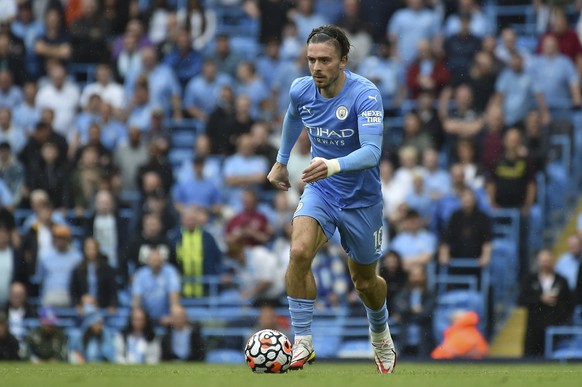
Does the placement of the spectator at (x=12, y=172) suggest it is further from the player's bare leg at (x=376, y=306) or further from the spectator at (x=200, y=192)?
the player's bare leg at (x=376, y=306)

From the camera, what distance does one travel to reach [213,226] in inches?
674

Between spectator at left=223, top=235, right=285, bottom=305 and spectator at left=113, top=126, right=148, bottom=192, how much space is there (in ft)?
7.73

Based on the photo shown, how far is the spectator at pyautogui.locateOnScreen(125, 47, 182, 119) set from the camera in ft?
63.1

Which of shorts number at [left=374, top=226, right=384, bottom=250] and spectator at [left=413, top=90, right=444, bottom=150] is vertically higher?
spectator at [left=413, top=90, right=444, bottom=150]

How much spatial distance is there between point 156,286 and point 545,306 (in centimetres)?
487

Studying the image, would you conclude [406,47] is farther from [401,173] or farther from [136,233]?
[136,233]

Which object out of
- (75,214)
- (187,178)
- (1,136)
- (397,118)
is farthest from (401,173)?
(1,136)

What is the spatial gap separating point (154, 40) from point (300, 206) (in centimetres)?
1084

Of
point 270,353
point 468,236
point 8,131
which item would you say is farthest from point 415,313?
point 8,131

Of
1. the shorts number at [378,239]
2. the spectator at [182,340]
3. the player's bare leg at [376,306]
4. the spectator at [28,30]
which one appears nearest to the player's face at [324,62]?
the shorts number at [378,239]

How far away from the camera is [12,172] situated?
18.5m

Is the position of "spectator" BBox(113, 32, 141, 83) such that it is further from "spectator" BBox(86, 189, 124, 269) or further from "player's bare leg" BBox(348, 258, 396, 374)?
"player's bare leg" BBox(348, 258, 396, 374)

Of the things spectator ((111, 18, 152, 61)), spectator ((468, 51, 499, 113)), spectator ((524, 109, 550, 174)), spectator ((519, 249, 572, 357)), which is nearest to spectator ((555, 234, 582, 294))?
spectator ((519, 249, 572, 357))

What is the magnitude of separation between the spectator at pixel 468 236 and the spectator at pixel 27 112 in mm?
6965
